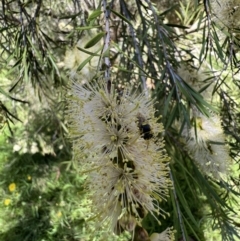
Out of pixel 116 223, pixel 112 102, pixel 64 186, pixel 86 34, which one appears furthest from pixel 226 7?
pixel 64 186

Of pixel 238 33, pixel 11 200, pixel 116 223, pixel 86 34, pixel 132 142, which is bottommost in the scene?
pixel 11 200

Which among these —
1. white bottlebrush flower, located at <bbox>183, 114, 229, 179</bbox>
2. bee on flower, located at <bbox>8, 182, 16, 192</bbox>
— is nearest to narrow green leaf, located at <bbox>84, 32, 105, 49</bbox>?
white bottlebrush flower, located at <bbox>183, 114, 229, 179</bbox>

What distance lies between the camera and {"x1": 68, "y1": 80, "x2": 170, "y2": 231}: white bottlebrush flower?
2.15 feet

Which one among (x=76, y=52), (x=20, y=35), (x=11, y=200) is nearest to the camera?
(x=20, y=35)

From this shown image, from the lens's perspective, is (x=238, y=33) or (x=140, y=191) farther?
(x=238, y=33)

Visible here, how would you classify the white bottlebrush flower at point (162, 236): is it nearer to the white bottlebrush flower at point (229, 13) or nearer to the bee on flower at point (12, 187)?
the white bottlebrush flower at point (229, 13)

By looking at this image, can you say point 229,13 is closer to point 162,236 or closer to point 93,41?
point 93,41

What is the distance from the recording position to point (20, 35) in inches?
43.6

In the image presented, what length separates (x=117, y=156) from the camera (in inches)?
26.1

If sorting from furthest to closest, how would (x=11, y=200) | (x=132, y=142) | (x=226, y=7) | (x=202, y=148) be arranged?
(x=11, y=200) → (x=202, y=148) → (x=226, y=7) → (x=132, y=142)

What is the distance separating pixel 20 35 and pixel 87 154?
1.77 feet

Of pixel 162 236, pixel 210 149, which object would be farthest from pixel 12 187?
pixel 162 236

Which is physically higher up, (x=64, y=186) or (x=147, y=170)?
(x=147, y=170)

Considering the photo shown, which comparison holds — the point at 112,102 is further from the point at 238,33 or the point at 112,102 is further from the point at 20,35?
the point at 20,35
